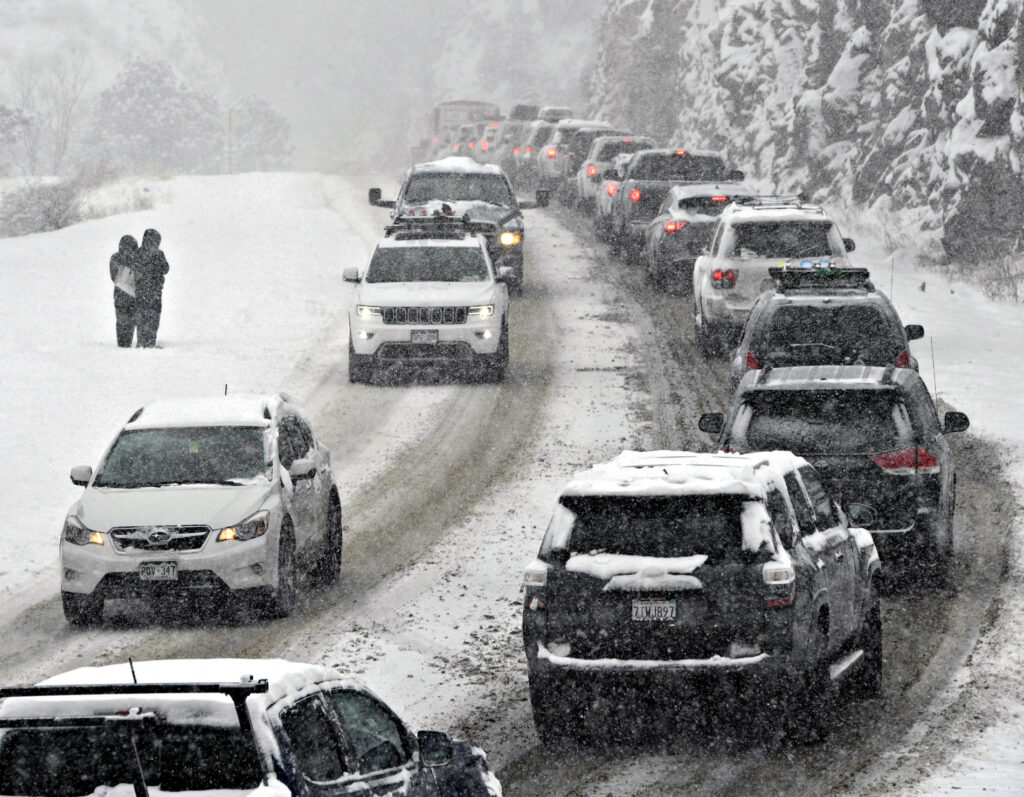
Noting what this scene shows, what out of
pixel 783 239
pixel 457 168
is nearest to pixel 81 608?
pixel 783 239

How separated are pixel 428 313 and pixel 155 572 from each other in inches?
429

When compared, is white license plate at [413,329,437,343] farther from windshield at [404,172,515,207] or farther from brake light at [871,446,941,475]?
brake light at [871,446,941,475]

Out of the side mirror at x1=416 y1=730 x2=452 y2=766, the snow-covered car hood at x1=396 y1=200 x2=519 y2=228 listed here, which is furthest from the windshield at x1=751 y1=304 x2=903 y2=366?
the snow-covered car hood at x1=396 y1=200 x2=519 y2=228

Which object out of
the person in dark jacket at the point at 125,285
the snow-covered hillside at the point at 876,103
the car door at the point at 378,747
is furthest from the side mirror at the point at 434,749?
the snow-covered hillside at the point at 876,103

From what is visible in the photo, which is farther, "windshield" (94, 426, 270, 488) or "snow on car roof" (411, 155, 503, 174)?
→ "snow on car roof" (411, 155, 503, 174)

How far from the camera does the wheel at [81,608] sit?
13.6 m

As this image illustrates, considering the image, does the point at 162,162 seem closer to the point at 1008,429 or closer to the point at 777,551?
the point at 1008,429

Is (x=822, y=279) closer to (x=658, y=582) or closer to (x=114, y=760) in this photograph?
(x=658, y=582)

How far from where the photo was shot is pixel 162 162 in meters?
139

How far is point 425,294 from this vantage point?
24141 millimetres

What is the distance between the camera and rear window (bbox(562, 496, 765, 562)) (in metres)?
10.0

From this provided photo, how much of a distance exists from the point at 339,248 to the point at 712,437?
1859 centimetres

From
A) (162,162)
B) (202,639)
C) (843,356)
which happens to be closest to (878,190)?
(843,356)

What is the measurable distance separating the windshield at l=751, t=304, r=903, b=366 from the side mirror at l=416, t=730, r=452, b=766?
36.0 ft
